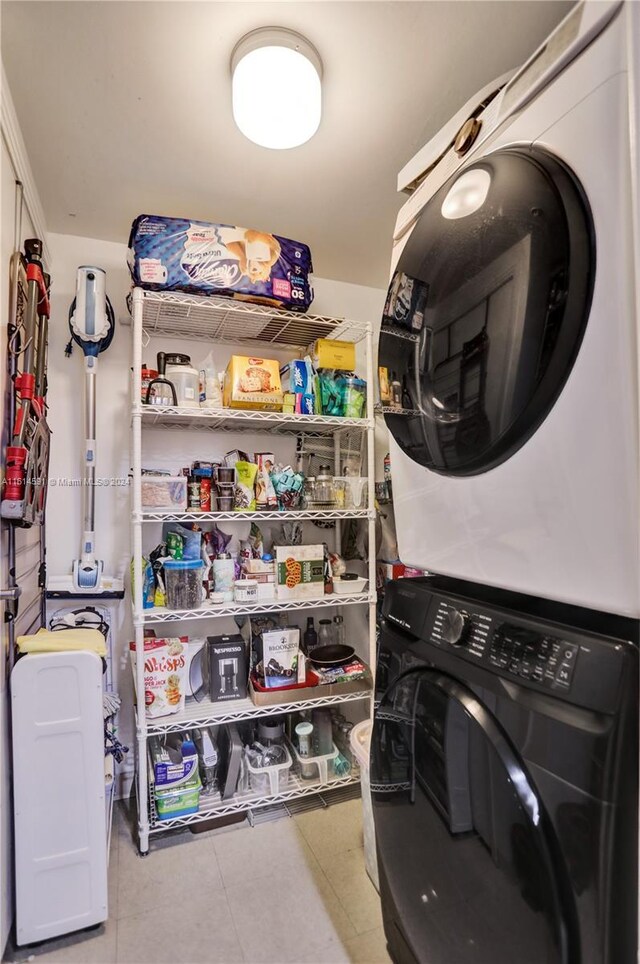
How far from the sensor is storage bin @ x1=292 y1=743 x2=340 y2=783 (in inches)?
76.4

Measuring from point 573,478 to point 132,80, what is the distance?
1.55m

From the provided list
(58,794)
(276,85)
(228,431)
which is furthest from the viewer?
Result: (228,431)

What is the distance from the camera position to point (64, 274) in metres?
2.05

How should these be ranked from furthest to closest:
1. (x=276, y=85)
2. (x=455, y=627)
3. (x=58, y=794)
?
(x=58, y=794), (x=276, y=85), (x=455, y=627)

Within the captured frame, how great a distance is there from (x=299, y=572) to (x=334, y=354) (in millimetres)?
935

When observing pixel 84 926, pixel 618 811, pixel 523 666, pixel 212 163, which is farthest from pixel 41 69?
pixel 84 926

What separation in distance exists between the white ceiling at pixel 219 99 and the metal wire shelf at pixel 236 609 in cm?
154

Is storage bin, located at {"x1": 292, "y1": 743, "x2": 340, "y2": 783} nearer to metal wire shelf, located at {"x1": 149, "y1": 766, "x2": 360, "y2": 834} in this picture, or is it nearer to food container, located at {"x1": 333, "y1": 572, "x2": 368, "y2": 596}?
metal wire shelf, located at {"x1": 149, "y1": 766, "x2": 360, "y2": 834}

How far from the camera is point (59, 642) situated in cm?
143

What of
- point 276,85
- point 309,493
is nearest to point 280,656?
point 309,493

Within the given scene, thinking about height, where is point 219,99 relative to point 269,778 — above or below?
above

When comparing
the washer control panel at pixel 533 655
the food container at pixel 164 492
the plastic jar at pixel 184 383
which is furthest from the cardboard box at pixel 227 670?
the washer control panel at pixel 533 655

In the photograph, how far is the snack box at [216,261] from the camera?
173 cm

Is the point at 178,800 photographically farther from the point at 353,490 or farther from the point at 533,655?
the point at 533,655
